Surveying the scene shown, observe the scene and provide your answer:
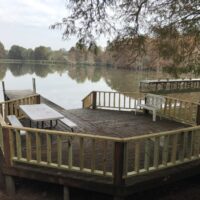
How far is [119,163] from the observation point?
3.25 m

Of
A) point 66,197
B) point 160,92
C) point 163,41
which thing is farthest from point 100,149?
point 160,92

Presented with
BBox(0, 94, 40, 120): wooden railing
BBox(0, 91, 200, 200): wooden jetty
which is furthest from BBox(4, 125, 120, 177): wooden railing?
BBox(0, 94, 40, 120): wooden railing

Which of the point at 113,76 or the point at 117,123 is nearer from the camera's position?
the point at 117,123

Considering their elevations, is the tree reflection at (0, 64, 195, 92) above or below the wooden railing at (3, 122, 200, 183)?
below

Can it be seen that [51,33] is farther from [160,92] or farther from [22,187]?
[160,92]

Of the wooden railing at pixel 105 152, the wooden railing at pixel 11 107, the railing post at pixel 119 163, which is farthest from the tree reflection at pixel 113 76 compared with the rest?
the railing post at pixel 119 163

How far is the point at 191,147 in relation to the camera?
3836mm

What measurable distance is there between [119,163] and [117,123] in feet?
11.9

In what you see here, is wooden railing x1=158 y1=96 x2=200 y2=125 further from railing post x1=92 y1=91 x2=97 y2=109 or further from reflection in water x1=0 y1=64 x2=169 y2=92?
reflection in water x1=0 y1=64 x2=169 y2=92

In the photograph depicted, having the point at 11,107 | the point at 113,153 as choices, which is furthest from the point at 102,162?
the point at 11,107

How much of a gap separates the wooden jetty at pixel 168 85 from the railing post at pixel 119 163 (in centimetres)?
1329

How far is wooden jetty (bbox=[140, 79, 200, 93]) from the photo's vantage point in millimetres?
16469

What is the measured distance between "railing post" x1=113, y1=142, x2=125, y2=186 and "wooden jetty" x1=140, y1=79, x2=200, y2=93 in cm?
1329

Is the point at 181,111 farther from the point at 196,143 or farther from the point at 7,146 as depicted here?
the point at 7,146
